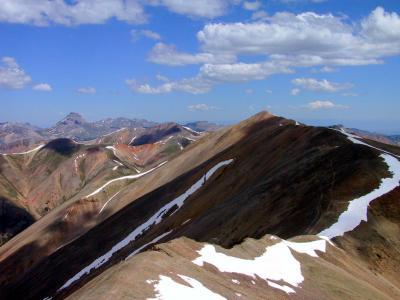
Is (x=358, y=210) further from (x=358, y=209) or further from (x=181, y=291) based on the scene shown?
(x=181, y=291)

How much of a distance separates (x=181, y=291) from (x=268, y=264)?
11.5 metres

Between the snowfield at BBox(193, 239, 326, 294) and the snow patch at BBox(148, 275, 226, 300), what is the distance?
15.5 feet

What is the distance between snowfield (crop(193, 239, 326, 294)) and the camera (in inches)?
1215

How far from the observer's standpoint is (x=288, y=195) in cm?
5800

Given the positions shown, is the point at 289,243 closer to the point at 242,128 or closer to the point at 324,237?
the point at 324,237

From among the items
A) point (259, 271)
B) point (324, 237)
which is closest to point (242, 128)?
point (324, 237)

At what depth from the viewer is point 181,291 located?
2394 cm

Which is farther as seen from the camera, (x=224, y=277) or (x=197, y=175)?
(x=197, y=175)

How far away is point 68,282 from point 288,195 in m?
52.6

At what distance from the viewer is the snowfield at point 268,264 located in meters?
30.9

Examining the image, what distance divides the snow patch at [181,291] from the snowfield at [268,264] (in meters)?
4.73

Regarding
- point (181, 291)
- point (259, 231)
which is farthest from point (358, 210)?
point (181, 291)

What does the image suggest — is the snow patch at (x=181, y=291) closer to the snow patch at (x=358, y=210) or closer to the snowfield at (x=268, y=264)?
the snowfield at (x=268, y=264)

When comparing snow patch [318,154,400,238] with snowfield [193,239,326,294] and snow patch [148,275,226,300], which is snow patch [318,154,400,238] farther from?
snow patch [148,275,226,300]
